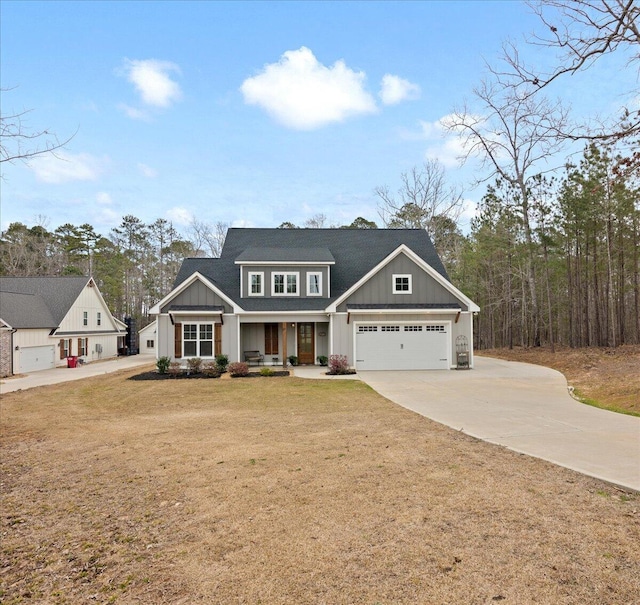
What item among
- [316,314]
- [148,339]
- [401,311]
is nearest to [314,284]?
[316,314]

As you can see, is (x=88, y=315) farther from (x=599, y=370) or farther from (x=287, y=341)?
(x=599, y=370)

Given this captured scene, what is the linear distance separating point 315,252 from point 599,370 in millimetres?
13797

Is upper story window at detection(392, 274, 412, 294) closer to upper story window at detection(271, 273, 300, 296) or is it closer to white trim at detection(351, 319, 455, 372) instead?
white trim at detection(351, 319, 455, 372)

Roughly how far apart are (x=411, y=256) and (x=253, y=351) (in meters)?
9.13

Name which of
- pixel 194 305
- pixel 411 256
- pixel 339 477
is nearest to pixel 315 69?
pixel 411 256

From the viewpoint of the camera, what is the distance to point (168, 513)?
4.69 meters

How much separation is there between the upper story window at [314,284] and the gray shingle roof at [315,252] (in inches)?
17.6

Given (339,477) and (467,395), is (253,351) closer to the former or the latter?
(467,395)

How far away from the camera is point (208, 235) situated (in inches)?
1631

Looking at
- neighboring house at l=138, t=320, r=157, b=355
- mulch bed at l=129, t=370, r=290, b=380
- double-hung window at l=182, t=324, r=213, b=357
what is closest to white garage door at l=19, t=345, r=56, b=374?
mulch bed at l=129, t=370, r=290, b=380

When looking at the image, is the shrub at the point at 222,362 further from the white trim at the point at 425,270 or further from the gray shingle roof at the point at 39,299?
the gray shingle roof at the point at 39,299

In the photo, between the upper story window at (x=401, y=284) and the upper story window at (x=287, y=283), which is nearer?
the upper story window at (x=401, y=284)

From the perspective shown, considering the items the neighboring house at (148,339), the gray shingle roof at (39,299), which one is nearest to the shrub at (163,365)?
the gray shingle roof at (39,299)

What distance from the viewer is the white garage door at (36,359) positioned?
74.9 feet
